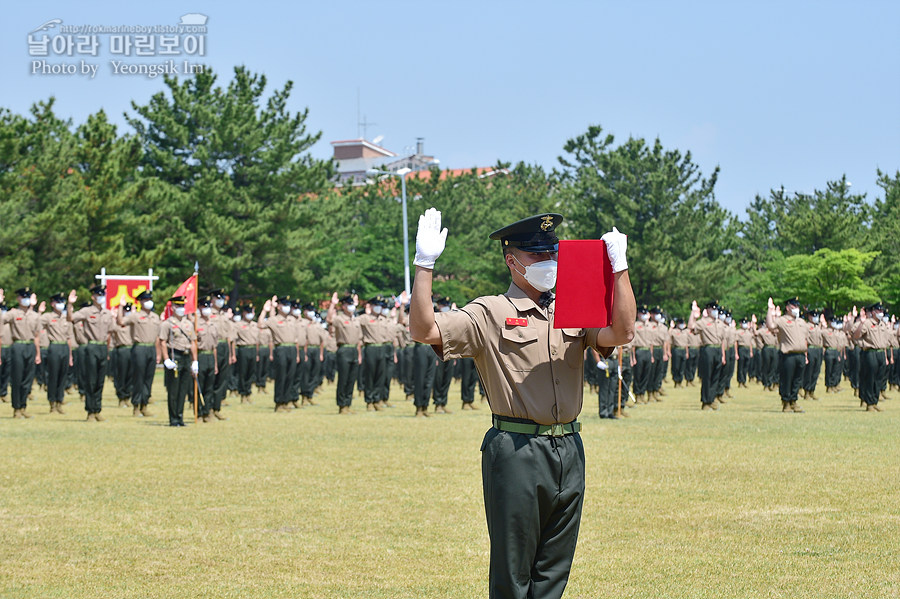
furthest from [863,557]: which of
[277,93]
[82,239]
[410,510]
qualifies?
[277,93]

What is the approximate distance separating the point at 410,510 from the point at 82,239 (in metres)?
32.7

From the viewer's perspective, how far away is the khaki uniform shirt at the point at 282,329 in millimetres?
24812

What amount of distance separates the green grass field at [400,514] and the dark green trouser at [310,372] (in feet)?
25.6

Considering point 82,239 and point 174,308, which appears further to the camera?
point 82,239

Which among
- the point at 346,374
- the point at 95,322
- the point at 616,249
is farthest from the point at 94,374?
the point at 616,249

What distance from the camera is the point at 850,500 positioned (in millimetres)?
10664

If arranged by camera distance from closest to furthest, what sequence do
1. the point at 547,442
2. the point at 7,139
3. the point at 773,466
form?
the point at 547,442 < the point at 773,466 < the point at 7,139

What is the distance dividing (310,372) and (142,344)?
19.2 ft

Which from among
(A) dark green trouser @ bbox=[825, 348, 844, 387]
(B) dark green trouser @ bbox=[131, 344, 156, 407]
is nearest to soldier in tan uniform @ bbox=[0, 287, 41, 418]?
(B) dark green trouser @ bbox=[131, 344, 156, 407]

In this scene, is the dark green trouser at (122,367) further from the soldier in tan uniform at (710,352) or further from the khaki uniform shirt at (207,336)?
the soldier in tan uniform at (710,352)

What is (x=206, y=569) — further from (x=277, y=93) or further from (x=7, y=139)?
(x=277, y=93)

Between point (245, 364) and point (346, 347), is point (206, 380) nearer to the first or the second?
point (346, 347)

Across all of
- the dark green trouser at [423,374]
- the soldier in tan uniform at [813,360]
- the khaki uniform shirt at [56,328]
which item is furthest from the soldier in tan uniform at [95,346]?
the soldier in tan uniform at [813,360]

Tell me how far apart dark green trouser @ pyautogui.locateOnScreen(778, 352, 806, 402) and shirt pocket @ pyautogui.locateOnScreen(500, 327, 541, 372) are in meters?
17.8
